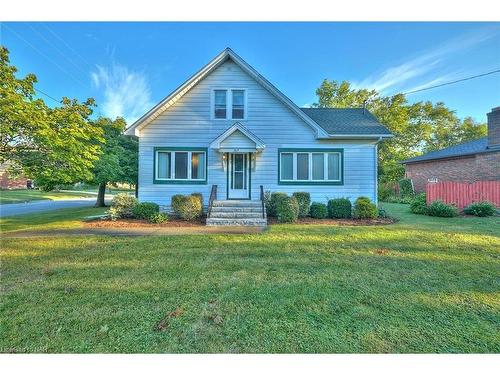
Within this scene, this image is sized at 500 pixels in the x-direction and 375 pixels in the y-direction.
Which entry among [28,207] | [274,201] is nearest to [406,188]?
[274,201]

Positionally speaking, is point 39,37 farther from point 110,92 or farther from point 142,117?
point 110,92

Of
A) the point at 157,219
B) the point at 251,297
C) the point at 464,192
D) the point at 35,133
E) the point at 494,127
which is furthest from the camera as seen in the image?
the point at 494,127

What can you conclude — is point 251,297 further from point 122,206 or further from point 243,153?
point 122,206

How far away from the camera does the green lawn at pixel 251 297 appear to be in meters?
2.46

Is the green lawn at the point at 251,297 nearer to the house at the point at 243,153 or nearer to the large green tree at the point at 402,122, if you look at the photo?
the house at the point at 243,153

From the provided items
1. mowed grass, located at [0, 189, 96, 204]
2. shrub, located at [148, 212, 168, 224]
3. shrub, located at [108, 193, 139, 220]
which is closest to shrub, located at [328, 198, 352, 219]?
shrub, located at [148, 212, 168, 224]

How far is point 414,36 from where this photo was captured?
7258mm

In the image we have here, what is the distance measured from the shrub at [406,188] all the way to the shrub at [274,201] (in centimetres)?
1734

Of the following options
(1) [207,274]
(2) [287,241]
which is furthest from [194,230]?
(1) [207,274]

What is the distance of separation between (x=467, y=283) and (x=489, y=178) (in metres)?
17.4

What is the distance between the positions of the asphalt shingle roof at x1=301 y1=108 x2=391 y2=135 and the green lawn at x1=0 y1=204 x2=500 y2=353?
596cm

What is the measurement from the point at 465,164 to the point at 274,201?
17392 mm

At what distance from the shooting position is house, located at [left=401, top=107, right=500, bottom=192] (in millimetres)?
15178

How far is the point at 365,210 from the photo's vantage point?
31.8 ft
